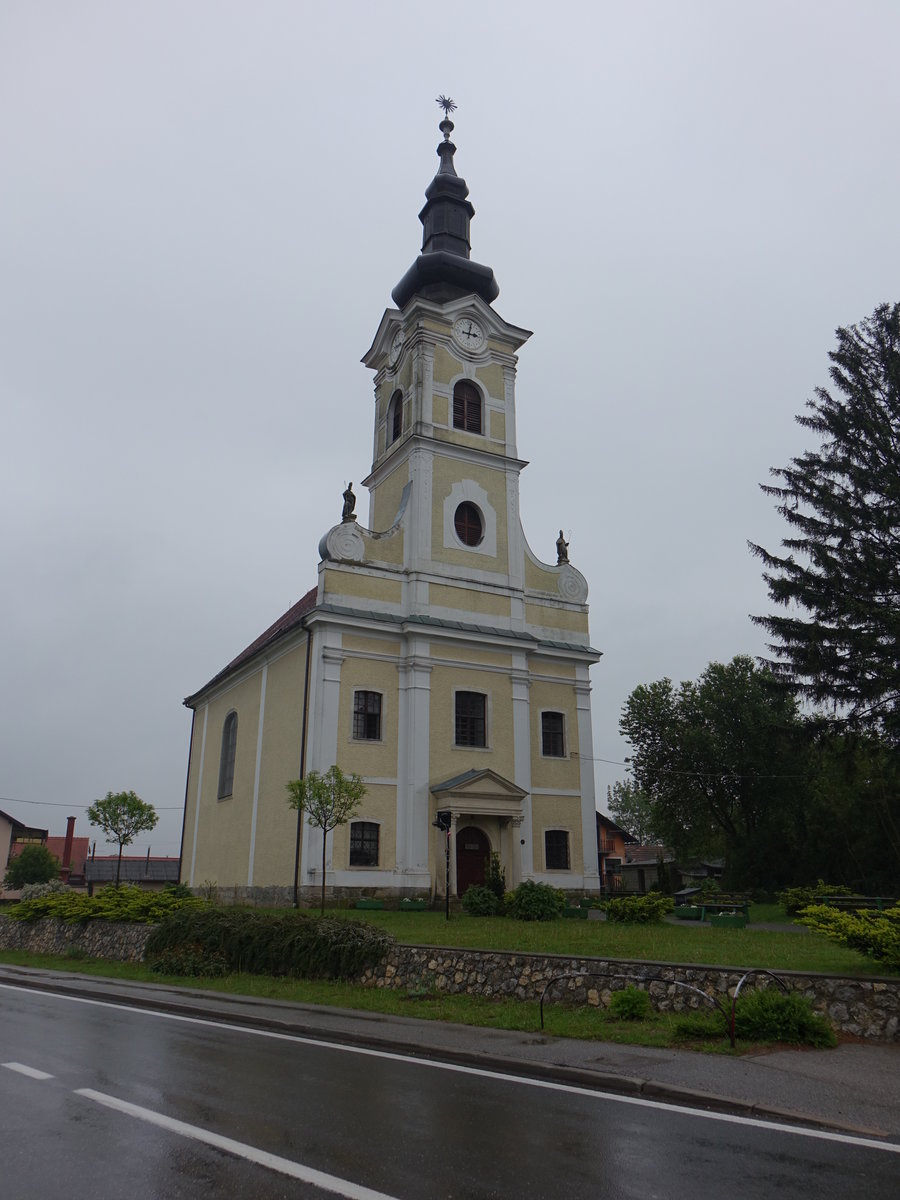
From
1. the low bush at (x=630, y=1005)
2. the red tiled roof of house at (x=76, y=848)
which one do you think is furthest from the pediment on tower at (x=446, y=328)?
the red tiled roof of house at (x=76, y=848)

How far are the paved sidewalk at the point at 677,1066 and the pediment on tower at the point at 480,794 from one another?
53.3 feet

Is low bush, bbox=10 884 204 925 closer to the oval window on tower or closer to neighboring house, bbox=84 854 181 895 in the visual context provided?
the oval window on tower

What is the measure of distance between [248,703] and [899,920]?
27.0 metres

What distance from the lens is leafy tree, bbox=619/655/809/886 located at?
3844 centimetres

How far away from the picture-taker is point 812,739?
2742 centimetres

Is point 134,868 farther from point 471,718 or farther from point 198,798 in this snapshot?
point 471,718

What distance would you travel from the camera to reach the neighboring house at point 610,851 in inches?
2146

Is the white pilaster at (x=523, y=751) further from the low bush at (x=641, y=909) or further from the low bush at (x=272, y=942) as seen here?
the low bush at (x=272, y=942)

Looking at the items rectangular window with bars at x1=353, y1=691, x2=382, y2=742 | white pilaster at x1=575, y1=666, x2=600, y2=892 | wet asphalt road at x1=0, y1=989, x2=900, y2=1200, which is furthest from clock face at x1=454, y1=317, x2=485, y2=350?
wet asphalt road at x1=0, y1=989, x2=900, y2=1200

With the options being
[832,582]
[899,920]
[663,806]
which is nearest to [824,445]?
[832,582]

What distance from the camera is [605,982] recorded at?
35.8ft

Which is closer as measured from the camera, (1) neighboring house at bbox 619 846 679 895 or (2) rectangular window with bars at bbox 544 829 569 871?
(2) rectangular window with bars at bbox 544 829 569 871

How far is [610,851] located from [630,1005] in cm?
6989

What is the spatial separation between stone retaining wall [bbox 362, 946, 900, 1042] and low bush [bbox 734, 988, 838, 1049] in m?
0.36
